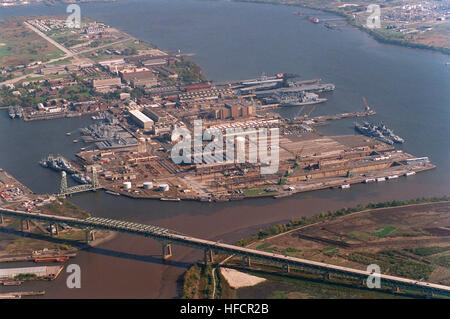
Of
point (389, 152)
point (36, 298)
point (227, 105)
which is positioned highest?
point (227, 105)

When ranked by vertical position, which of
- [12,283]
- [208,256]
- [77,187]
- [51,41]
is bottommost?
[12,283]

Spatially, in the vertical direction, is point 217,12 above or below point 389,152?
above

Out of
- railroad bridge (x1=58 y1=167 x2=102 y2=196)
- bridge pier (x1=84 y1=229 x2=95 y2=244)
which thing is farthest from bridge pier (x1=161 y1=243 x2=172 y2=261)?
railroad bridge (x1=58 y1=167 x2=102 y2=196)

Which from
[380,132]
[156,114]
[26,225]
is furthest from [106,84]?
[26,225]

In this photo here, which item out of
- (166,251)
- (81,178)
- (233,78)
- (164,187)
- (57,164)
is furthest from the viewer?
(233,78)

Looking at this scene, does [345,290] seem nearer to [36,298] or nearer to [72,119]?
[36,298]

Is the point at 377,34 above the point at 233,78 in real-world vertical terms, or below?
above

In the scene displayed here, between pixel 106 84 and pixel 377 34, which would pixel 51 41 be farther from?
pixel 377 34
